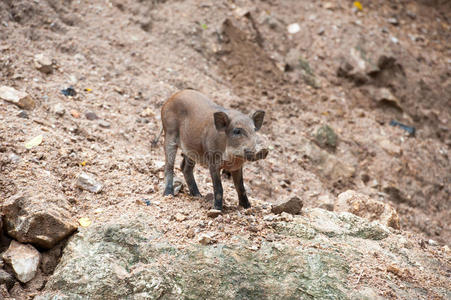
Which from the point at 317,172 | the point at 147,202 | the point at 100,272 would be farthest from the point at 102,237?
the point at 317,172

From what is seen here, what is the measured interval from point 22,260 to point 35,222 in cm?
44

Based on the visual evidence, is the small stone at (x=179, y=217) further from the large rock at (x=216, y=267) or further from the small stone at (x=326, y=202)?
the small stone at (x=326, y=202)

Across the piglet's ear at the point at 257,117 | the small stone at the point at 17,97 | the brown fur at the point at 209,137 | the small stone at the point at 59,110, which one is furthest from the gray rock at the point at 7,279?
the small stone at the point at 59,110

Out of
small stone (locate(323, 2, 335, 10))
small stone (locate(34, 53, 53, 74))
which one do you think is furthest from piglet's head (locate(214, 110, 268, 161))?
small stone (locate(323, 2, 335, 10))

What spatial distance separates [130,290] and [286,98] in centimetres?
776

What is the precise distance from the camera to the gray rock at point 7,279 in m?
5.00

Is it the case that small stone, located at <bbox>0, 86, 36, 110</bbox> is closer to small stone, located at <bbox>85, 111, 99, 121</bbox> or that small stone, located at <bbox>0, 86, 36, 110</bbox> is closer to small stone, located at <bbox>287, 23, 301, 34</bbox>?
small stone, located at <bbox>85, 111, 99, 121</bbox>

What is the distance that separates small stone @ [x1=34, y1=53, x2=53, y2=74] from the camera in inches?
366

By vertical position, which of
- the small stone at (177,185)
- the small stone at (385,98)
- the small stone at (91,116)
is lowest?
the small stone at (385,98)

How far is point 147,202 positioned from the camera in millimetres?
6344

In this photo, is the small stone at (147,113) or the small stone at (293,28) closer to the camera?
the small stone at (147,113)

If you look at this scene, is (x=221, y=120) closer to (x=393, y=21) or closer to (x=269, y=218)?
(x=269, y=218)

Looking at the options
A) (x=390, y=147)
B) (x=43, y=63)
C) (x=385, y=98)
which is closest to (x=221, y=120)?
(x=43, y=63)

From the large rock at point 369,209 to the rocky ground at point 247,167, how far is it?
0.03m
